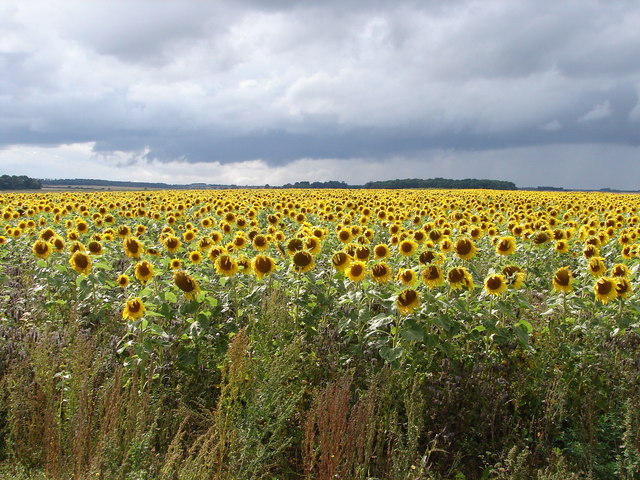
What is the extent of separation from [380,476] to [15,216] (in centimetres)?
1271

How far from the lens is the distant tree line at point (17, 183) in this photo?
6266cm

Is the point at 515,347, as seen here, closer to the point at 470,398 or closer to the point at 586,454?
the point at 470,398

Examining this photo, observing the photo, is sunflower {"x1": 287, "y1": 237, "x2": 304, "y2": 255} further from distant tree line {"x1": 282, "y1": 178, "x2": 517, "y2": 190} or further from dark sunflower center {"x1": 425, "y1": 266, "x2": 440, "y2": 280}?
distant tree line {"x1": 282, "y1": 178, "x2": 517, "y2": 190}

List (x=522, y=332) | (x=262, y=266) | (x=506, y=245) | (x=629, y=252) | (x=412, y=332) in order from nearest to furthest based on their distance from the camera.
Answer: (x=412, y=332) < (x=522, y=332) < (x=262, y=266) < (x=506, y=245) < (x=629, y=252)

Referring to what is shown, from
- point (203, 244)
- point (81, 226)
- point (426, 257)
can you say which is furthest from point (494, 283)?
point (81, 226)

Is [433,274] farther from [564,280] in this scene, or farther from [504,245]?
[504,245]

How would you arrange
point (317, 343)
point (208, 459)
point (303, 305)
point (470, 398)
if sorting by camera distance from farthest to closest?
1. point (303, 305)
2. point (317, 343)
3. point (470, 398)
4. point (208, 459)

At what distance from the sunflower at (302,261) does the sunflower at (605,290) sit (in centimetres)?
296

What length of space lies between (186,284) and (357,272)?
1706 millimetres

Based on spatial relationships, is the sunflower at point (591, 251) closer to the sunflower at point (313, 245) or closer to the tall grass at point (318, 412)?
the tall grass at point (318, 412)

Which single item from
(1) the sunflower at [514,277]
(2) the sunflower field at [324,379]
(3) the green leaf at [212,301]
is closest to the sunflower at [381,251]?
(2) the sunflower field at [324,379]

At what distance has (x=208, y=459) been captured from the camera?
2945 millimetres

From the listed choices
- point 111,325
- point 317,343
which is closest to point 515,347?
point 317,343

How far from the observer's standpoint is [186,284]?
4383mm
